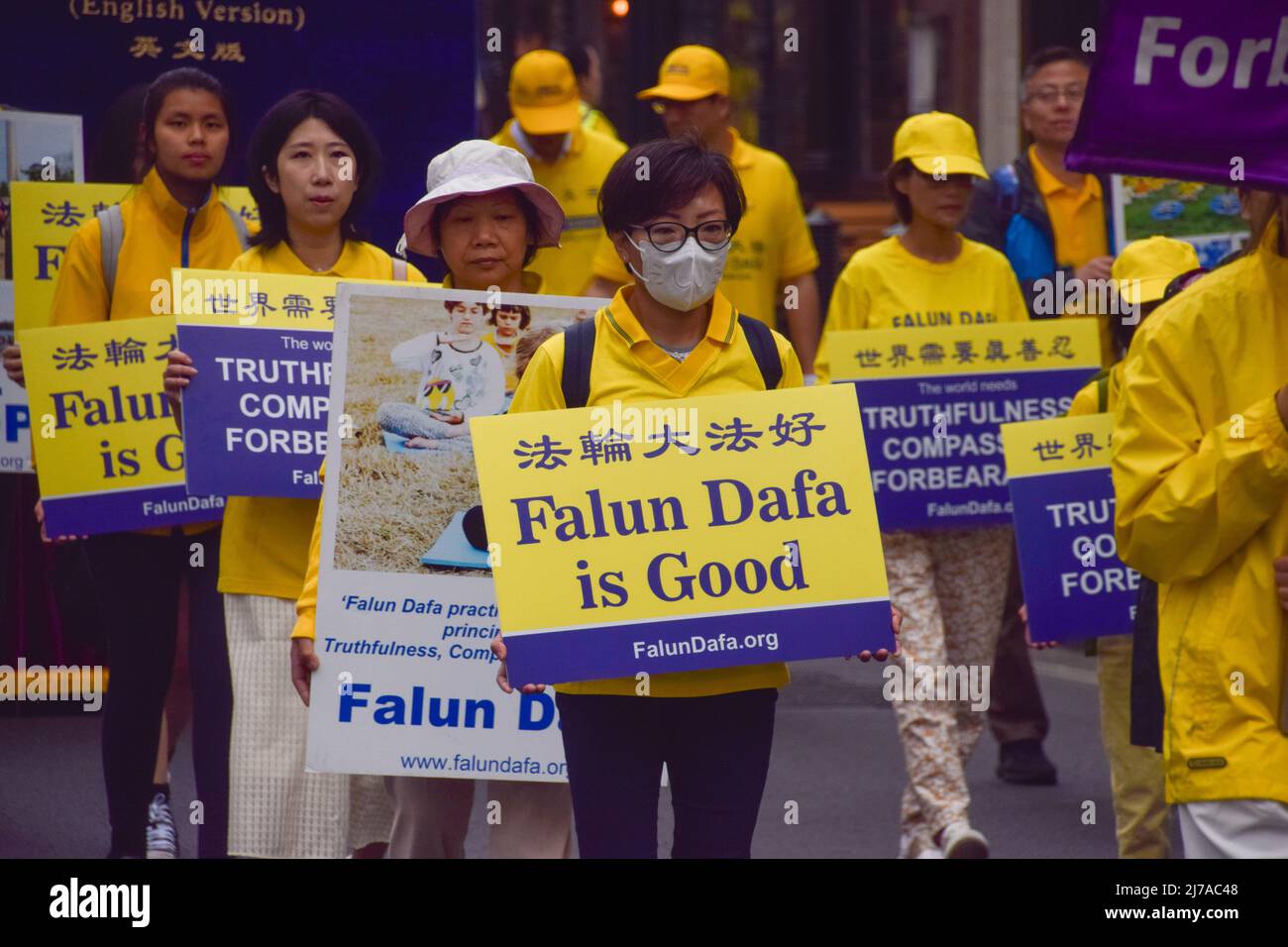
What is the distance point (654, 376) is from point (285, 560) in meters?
1.53

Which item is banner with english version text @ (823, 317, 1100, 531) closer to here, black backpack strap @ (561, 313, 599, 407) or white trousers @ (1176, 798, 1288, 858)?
black backpack strap @ (561, 313, 599, 407)

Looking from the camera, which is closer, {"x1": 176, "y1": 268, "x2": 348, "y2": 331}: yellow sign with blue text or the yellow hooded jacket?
the yellow hooded jacket

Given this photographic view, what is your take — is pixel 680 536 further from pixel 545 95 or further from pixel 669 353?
pixel 545 95

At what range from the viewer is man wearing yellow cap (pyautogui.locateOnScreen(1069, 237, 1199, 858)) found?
5.85 metres

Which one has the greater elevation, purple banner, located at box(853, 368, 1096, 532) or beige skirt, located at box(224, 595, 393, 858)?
purple banner, located at box(853, 368, 1096, 532)

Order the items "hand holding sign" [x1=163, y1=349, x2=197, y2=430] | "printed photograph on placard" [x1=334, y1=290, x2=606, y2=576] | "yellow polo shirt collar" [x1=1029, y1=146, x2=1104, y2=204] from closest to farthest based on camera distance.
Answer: "printed photograph on placard" [x1=334, y1=290, x2=606, y2=576] < "hand holding sign" [x1=163, y1=349, x2=197, y2=430] < "yellow polo shirt collar" [x1=1029, y1=146, x2=1104, y2=204]

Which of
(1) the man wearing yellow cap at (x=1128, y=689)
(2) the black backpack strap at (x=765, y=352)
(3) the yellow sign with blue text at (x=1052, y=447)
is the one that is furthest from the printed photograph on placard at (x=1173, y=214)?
(2) the black backpack strap at (x=765, y=352)

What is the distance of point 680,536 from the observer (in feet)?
13.4

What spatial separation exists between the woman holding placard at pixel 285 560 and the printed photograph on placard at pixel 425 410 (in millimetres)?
676

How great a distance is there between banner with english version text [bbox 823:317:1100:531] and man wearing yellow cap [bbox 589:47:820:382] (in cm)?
128

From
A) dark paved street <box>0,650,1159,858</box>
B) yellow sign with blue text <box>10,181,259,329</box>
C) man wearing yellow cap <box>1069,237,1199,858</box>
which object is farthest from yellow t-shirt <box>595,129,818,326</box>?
man wearing yellow cap <box>1069,237,1199,858</box>

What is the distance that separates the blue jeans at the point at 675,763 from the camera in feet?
13.5
